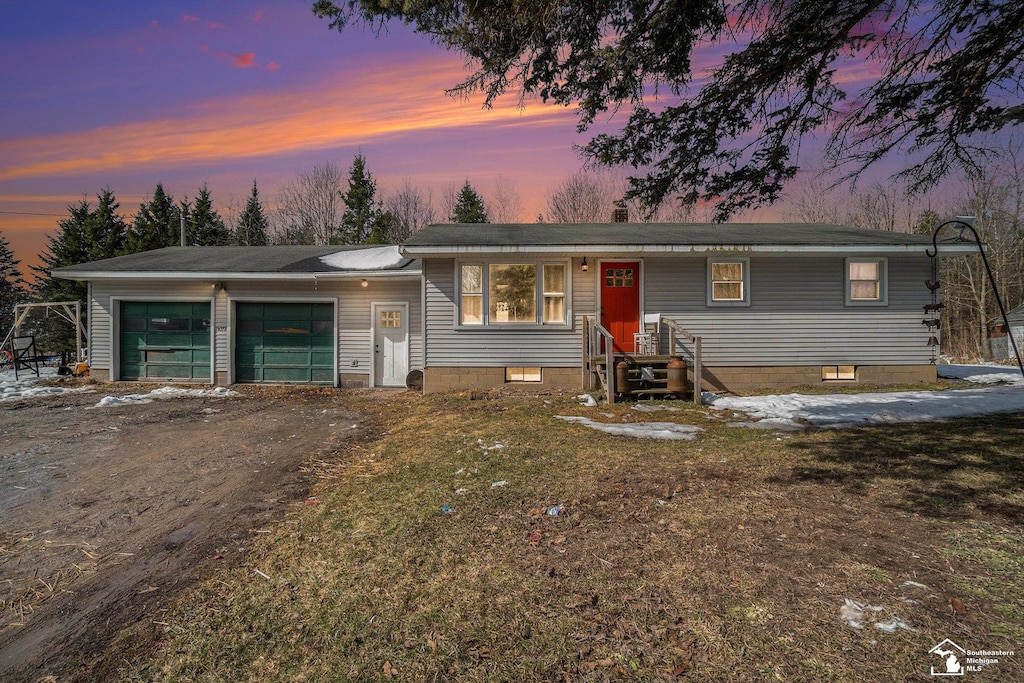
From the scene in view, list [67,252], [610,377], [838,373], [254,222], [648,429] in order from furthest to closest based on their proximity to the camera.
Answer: [254,222], [67,252], [838,373], [610,377], [648,429]

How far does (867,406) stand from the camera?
26.7 ft

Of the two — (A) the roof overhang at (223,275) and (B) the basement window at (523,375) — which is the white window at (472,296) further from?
(A) the roof overhang at (223,275)

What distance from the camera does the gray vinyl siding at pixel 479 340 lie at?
34.7 feet

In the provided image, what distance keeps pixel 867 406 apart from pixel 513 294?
6933mm

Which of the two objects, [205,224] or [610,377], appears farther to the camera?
[205,224]

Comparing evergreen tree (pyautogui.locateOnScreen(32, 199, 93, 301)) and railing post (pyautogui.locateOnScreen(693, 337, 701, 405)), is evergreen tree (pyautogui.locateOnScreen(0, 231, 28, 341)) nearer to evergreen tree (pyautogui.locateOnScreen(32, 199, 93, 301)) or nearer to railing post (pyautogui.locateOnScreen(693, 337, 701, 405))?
evergreen tree (pyautogui.locateOnScreen(32, 199, 93, 301))

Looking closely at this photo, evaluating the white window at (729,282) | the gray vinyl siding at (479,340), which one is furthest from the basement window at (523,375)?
the white window at (729,282)

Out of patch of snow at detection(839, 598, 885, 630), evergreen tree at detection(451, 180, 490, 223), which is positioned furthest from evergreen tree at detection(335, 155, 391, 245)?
patch of snow at detection(839, 598, 885, 630)

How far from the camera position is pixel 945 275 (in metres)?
23.6

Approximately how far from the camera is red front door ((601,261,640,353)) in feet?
35.2

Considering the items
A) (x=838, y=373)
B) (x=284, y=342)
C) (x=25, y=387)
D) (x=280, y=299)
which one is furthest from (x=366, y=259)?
(x=838, y=373)

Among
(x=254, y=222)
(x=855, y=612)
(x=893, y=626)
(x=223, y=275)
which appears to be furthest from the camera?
(x=254, y=222)

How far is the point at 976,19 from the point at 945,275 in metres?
25.3

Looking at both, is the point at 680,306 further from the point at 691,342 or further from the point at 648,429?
the point at 648,429
